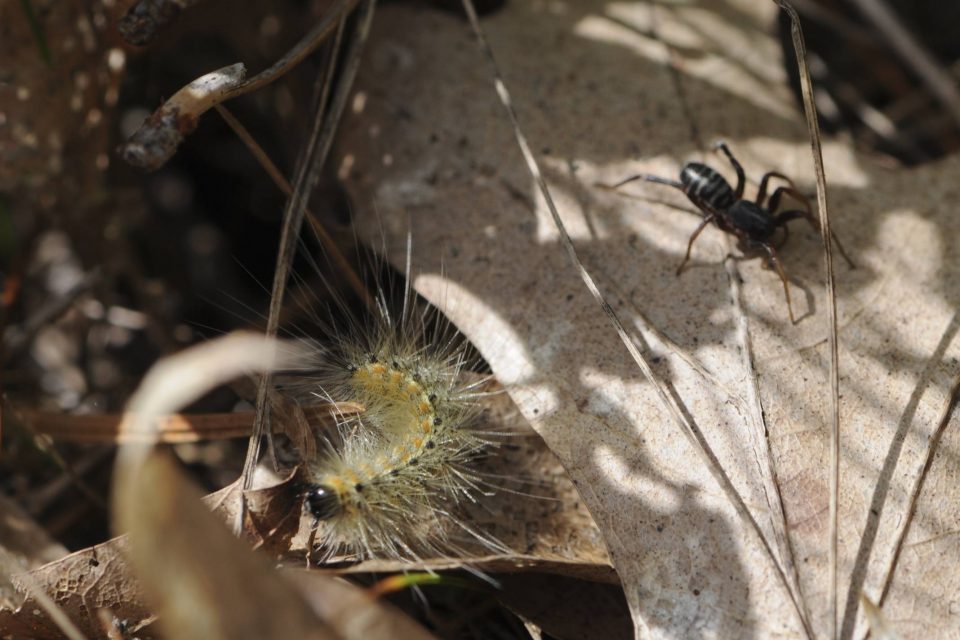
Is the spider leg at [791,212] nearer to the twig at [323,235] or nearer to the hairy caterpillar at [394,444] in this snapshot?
the hairy caterpillar at [394,444]

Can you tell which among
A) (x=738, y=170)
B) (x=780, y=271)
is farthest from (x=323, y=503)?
(x=738, y=170)

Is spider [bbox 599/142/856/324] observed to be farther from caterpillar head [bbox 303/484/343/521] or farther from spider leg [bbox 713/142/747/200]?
caterpillar head [bbox 303/484/343/521]

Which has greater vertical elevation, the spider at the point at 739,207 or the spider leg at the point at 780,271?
the spider at the point at 739,207

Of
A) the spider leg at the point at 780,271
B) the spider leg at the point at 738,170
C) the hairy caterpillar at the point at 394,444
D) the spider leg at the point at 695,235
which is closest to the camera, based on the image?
the hairy caterpillar at the point at 394,444

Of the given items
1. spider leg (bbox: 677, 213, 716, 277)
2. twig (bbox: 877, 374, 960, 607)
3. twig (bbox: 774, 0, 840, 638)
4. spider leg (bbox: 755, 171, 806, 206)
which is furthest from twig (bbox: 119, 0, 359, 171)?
twig (bbox: 877, 374, 960, 607)

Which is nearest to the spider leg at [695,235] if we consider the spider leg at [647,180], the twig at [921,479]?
the spider leg at [647,180]

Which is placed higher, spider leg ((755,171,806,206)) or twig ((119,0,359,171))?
twig ((119,0,359,171))
